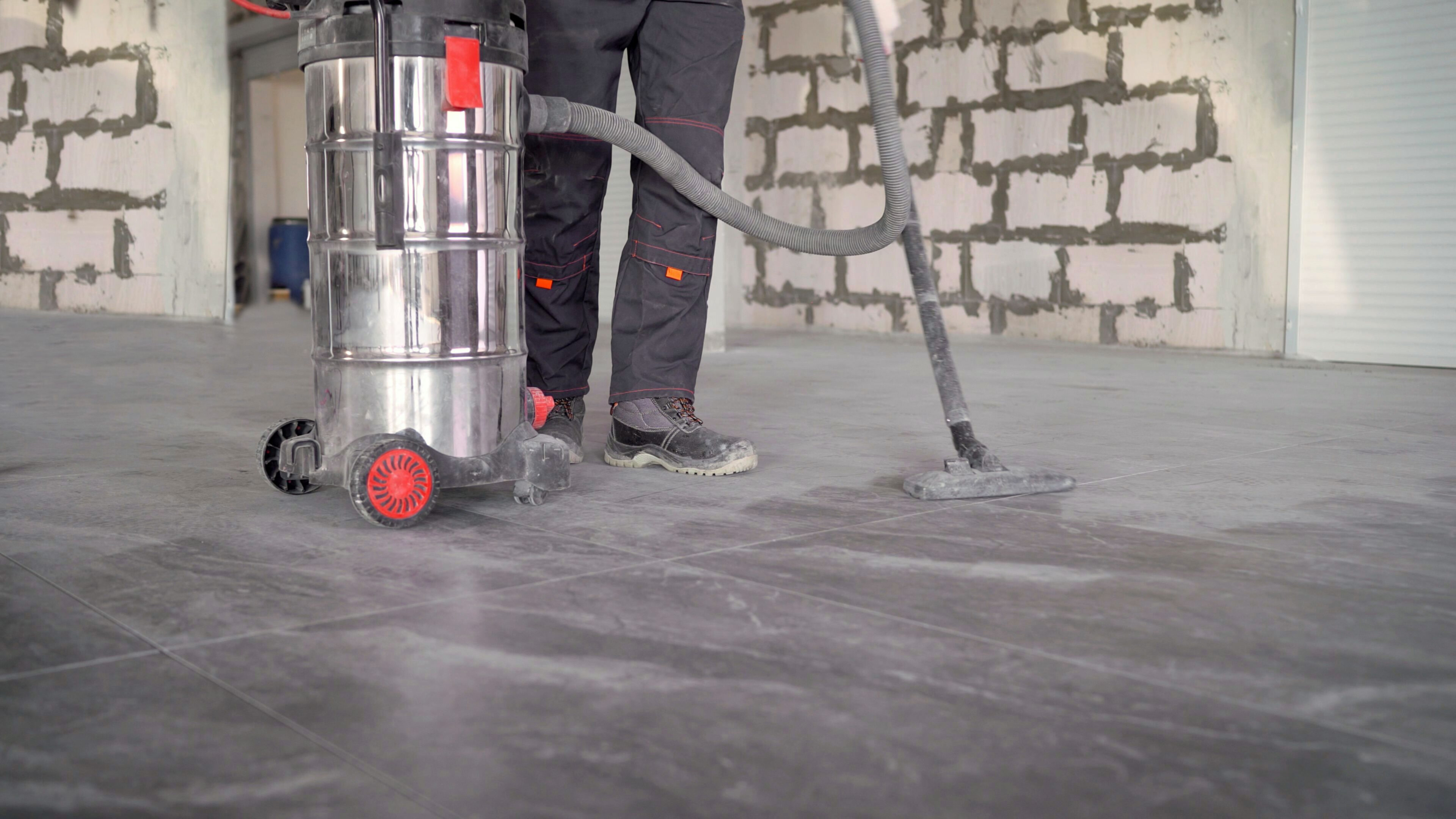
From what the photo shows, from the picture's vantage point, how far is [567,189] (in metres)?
1.98

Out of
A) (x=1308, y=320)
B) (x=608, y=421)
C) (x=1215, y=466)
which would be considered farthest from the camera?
(x=1308, y=320)

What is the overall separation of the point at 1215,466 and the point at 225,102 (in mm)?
5371

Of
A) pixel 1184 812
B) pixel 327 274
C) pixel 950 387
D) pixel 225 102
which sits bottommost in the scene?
pixel 1184 812

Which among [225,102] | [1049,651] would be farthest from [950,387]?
[225,102]

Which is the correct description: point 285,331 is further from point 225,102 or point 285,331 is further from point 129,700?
point 129,700

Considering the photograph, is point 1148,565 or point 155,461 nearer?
point 1148,565

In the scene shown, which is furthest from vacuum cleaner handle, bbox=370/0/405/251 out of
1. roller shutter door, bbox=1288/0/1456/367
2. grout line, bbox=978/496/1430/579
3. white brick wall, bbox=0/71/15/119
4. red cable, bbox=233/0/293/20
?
white brick wall, bbox=0/71/15/119

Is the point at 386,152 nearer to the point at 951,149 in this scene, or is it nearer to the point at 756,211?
the point at 756,211

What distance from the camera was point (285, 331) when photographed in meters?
5.27

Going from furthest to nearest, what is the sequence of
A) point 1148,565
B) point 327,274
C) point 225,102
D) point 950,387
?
point 225,102
point 950,387
point 327,274
point 1148,565

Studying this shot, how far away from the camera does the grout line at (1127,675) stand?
2.72ft

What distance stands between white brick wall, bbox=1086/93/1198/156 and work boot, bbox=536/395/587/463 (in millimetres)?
3246

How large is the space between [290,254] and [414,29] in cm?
689

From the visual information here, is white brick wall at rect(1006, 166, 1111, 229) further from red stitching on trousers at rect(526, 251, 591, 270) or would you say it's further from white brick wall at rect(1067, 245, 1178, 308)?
red stitching on trousers at rect(526, 251, 591, 270)
